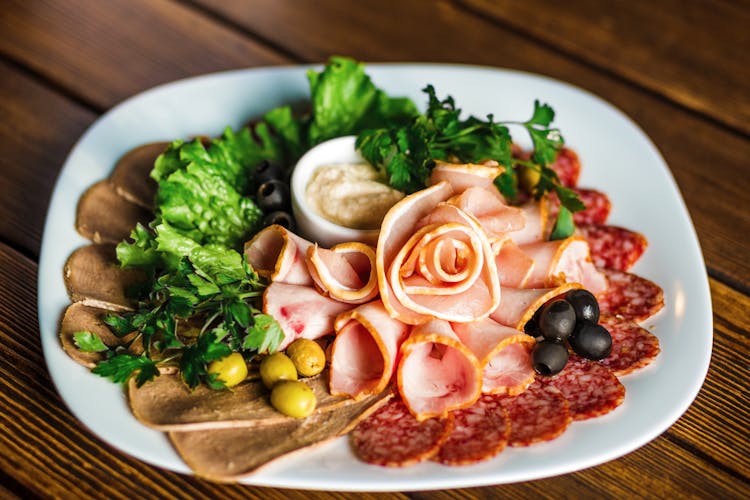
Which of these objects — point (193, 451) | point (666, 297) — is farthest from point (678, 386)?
point (193, 451)

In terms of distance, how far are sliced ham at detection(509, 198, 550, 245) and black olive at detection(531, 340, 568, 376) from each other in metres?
0.46

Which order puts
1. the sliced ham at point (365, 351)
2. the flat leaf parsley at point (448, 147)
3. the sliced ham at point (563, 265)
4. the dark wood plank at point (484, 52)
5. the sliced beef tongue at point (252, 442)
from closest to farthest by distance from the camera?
the sliced beef tongue at point (252, 442) → the sliced ham at point (365, 351) → the sliced ham at point (563, 265) → the flat leaf parsley at point (448, 147) → the dark wood plank at point (484, 52)

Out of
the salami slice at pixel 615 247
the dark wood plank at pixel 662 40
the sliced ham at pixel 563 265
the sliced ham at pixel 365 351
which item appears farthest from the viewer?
the dark wood plank at pixel 662 40

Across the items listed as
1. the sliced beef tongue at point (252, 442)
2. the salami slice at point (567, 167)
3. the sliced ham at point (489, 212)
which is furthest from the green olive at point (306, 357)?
the salami slice at point (567, 167)

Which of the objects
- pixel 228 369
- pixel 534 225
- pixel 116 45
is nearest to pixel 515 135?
pixel 534 225

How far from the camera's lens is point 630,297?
8.06ft

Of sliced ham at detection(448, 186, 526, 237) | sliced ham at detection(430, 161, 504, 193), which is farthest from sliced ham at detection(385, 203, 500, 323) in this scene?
sliced ham at detection(430, 161, 504, 193)

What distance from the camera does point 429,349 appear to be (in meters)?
2.21

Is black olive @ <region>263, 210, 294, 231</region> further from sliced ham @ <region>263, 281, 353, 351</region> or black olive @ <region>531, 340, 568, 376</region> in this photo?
black olive @ <region>531, 340, 568, 376</region>

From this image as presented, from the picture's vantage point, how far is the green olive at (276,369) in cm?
209

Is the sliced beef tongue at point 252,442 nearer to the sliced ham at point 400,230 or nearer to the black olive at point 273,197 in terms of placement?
the sliced ham at point 400,230

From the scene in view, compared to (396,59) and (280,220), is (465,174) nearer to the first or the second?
(280,220)

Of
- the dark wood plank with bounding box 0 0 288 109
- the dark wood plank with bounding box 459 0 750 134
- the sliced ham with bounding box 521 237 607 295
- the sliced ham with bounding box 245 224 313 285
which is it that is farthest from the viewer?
the dark wood plank with bounding box 459 0 750 134

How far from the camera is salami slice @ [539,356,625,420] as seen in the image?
6.84 feet
